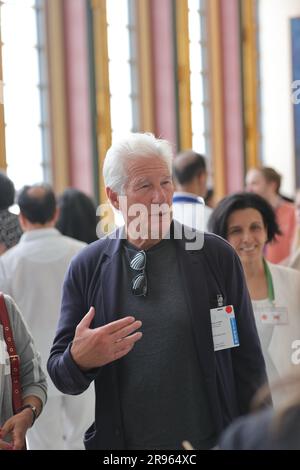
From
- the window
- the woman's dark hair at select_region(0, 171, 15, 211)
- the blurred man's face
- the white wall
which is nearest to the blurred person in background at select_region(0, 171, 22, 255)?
the woman's dark hair at select_region(0, 171, 15, 211)

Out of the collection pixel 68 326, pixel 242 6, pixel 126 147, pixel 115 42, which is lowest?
pixel 68 326

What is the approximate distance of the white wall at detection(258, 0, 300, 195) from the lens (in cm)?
1936

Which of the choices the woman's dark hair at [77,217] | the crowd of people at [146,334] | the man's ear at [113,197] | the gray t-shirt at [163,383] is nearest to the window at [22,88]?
the woman's dark hair at [77,217]

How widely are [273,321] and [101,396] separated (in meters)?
1.16

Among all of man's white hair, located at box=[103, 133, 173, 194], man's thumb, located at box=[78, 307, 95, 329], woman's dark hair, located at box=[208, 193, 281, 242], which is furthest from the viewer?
woman's dark hair, located at box=[208, 193, 281, 242]

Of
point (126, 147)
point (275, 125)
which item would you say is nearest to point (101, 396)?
point (126, 147)

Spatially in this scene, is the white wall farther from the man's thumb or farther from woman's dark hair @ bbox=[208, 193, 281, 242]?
the man's thumb

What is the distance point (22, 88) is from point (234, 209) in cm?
785

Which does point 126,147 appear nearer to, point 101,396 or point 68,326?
point 68,326

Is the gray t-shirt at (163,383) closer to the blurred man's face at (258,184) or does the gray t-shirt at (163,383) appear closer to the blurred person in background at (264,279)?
the blurred person in background at (264,279)

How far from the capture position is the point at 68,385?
3.14m

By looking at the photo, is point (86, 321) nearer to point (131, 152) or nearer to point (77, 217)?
point (131, 152)

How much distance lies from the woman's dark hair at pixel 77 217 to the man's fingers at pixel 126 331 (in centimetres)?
300

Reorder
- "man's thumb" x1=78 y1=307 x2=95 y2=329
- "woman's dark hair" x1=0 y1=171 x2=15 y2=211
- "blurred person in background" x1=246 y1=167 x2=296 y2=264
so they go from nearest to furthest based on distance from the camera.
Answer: "man's thumb" x1=78 y1=307 x2=95 y2=329, "woman's dark hair" x1=0 y1=171 x2=15 y2=211, "blurred person in background" x1=246 y1=167 x2=296 y2=264
